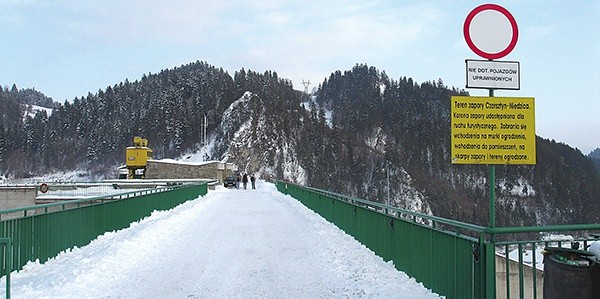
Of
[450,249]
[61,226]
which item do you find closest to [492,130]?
[450,249]

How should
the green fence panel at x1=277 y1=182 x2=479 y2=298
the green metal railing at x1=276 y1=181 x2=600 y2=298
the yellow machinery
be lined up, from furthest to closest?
the yellow machinery
the green fence panel at x1=277 y1=182 x2=479 y2=298
the green metal railing at x1=276 y1=181 x2=600 y2=298

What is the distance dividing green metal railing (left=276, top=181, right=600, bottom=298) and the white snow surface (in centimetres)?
31

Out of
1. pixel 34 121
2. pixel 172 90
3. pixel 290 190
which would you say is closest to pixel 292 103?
pixel 172 90

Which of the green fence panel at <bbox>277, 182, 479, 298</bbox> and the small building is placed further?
the small building

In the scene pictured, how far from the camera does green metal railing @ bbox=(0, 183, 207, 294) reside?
827cm

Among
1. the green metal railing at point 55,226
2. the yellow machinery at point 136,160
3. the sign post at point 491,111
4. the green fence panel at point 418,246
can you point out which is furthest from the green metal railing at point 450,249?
the yellow machinery at point 136,160

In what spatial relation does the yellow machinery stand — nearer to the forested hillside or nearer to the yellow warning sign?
the forested hillside

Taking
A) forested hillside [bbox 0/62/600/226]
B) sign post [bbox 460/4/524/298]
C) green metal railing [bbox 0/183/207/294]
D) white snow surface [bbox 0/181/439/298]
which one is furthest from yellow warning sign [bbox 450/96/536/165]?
forested hillside [bbox 0/62/600/226]

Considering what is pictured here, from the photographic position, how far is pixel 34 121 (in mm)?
169000

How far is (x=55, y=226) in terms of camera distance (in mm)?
9742

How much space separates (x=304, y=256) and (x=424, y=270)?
11.6ft

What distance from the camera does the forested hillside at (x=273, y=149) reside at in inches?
5930

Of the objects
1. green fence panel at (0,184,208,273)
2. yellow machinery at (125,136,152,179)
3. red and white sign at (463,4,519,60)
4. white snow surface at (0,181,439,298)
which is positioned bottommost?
white snow surface at (0,181,439,298)

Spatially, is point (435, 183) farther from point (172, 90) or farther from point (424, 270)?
point (424, 270)
